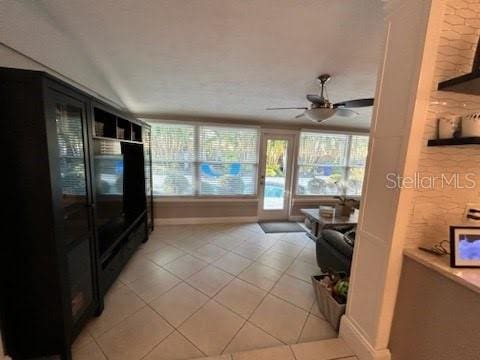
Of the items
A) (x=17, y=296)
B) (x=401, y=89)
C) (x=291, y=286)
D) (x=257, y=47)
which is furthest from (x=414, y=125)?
(x=17, y=296)

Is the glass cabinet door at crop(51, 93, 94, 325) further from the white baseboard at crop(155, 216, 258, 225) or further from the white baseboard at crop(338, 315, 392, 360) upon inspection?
the white baseboard at crop(155, 216, 258, 225)

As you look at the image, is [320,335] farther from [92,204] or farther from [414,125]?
[92,204]

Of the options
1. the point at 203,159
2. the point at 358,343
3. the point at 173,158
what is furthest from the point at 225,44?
the point at 358,343

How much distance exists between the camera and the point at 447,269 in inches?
43.4

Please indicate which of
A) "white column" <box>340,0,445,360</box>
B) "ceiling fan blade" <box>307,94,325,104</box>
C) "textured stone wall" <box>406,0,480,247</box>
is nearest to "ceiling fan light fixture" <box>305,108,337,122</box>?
"ceiling fan blade" <box>307,94,325,104</box>

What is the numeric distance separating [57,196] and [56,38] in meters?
1.47

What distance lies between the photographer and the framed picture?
1.12 metres

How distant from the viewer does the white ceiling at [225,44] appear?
5.54ft

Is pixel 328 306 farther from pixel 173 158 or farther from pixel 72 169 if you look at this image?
pixel 173 158

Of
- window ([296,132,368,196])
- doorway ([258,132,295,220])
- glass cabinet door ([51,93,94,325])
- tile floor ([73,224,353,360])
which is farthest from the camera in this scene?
window ([296,132,368,196])

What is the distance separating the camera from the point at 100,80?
8.87 ft

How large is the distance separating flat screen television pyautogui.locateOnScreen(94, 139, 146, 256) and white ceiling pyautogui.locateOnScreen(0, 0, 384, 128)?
2.98 ft

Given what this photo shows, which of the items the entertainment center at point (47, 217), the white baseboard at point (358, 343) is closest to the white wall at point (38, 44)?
the entertainment center at point (47, 217)

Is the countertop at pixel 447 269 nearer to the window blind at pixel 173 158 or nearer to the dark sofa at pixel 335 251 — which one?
the dark sofa at pixel 335 251
